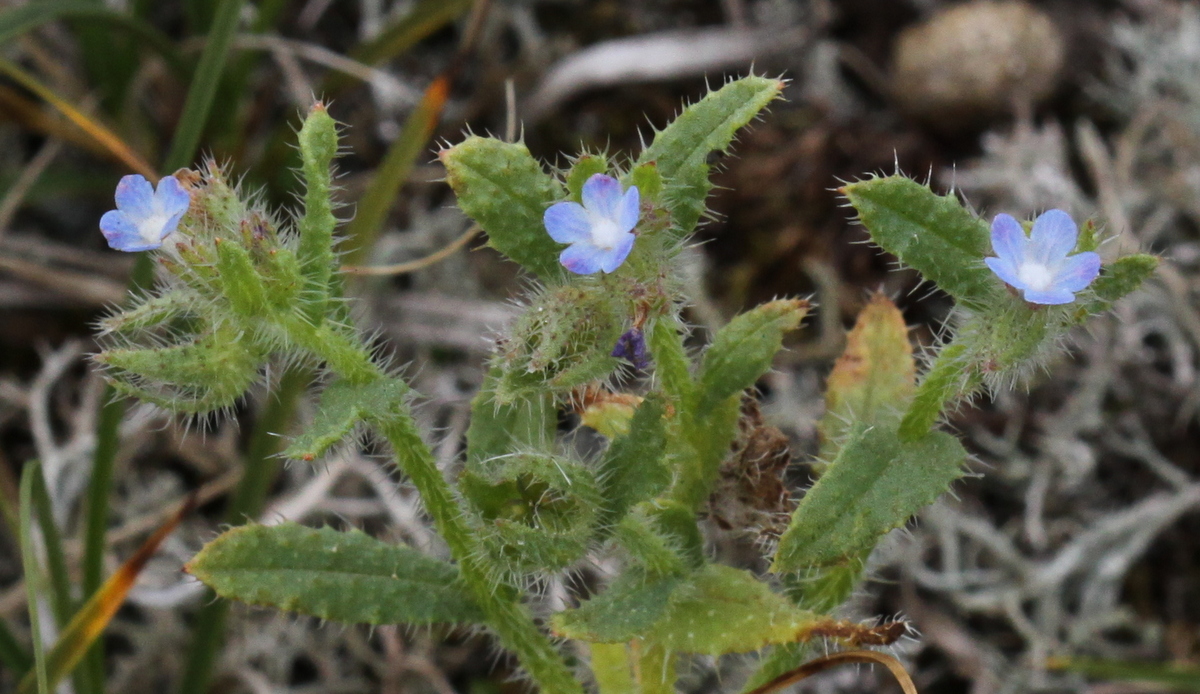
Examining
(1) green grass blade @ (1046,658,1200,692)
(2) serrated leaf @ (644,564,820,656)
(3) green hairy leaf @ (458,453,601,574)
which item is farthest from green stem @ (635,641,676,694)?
(1) green grass blade @ (1046,658,1200,692)

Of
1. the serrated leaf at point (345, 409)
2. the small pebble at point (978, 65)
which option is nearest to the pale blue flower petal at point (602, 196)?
the serrated leaf at point (345, 409)

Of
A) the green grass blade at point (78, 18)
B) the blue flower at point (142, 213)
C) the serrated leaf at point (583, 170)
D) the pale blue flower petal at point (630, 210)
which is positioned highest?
the green grass blade at point (78, 18)

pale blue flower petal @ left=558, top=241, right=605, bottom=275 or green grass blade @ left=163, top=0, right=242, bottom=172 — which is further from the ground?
green grass blade @ left=163, top=0, right=242, bottom=172

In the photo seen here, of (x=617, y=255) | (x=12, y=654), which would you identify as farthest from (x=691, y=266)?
(x=12, y=654)

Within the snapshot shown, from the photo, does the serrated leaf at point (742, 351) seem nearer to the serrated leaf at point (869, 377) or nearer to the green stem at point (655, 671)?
the serrated leaf at point (869, 377)

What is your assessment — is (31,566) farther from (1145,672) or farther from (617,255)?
(1145,672)

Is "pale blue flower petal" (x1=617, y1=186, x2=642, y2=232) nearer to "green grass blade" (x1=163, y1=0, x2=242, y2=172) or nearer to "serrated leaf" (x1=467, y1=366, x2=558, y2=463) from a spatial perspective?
"serrated leaf" (x1=467, y1=366, x2=558, y2=463)

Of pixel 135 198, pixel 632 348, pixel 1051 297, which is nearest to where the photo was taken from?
pixel 1051 297
